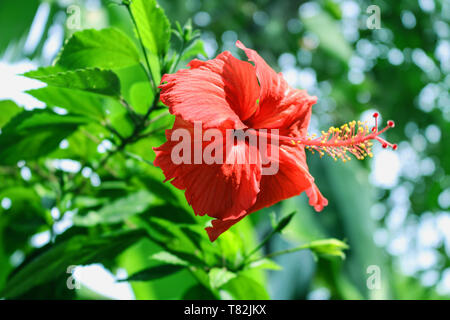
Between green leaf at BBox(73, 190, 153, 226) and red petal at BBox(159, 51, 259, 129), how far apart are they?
0.22 metres

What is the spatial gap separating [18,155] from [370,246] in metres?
0.96

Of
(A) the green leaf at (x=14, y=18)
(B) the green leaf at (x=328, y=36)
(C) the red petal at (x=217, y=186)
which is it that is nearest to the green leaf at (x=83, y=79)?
(C) the red petal at (x=217, y=186)

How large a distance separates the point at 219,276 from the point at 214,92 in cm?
21

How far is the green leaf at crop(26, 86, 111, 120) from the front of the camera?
0.54 meters

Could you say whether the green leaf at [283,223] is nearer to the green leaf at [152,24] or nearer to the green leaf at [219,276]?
the green leaf at [219,276]

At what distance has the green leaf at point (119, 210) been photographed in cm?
59

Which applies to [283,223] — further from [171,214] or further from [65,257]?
[65,257]

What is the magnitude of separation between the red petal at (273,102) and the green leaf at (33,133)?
25 cm

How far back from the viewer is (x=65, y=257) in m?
0.57

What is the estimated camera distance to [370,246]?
3.99 ft

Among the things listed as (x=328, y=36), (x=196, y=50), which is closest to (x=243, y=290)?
(x=196, y=50)

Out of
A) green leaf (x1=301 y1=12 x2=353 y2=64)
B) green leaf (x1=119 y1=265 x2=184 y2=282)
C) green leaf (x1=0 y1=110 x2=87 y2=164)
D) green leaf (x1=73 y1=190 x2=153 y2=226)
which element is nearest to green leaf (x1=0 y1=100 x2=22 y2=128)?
green leaf (x1=0 y1=110 x2=87 y2=164)
